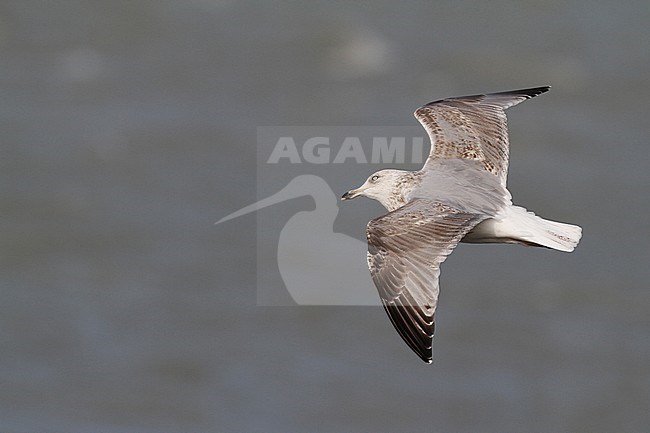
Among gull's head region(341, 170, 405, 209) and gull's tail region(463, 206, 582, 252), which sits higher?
gull's head region(341, 170, 405, 209)

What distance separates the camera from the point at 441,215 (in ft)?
21.7

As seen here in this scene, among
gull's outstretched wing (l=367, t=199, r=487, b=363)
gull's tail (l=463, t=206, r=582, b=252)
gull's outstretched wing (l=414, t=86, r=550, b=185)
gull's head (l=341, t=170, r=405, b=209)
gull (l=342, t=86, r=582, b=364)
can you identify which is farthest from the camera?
gull's outstretched wing (l=414, t=86, r=550, b=185)

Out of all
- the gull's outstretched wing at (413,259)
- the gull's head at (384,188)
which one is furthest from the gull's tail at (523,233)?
the gull's head at (384,188)

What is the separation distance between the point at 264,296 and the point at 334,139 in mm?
3031

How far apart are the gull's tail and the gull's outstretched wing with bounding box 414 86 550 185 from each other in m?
0.71

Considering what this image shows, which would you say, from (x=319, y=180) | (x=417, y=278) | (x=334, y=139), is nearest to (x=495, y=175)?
(x=417, y=278)

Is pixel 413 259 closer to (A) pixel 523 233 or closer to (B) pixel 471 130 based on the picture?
(A) pixel 523 233

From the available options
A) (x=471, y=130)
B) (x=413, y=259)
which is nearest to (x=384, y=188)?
(x=471, y=130)

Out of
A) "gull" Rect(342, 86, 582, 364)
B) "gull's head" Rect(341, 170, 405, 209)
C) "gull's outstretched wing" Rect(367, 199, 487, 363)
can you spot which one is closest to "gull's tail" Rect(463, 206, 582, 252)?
"gull" Rect(342, 86, 582, 364)

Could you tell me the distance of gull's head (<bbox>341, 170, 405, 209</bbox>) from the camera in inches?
290

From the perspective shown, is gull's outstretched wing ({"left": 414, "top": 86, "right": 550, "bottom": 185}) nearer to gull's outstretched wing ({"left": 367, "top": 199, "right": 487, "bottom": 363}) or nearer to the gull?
the gull

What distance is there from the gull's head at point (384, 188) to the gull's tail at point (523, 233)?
0.62 meters

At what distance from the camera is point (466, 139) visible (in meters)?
7.89

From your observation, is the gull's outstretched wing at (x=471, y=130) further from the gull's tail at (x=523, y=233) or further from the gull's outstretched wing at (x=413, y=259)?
the gull's outstretched wing at (x=413, y=259)
